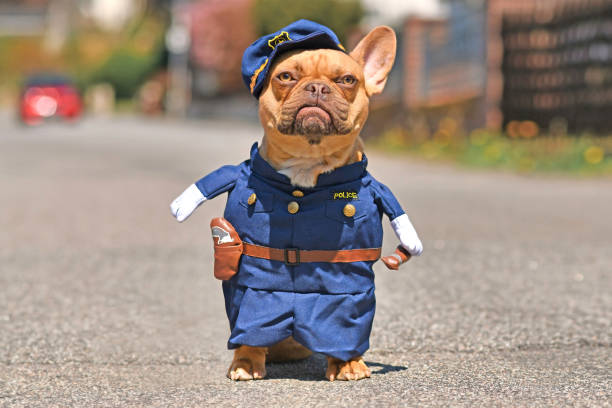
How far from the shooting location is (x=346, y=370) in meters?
2.96

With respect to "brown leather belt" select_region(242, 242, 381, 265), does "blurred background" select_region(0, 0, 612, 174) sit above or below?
above

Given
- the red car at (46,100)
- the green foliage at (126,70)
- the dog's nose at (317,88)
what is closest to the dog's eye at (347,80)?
the dog's nose at (317,88)

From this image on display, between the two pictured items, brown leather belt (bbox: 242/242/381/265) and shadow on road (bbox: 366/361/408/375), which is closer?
brown leather belt (bbox: 242/242/381/265)

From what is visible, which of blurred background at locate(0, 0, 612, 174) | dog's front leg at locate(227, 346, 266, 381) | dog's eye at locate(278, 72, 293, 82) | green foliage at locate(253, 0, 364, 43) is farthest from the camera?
green foliage at locate(253, 0, 364, 43)

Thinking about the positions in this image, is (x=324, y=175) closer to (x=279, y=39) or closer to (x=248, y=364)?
(x=279, y=39)

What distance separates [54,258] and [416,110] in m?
10.9

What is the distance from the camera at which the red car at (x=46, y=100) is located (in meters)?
22.5

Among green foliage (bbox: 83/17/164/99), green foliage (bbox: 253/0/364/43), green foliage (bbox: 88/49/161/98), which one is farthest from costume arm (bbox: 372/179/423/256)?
green foliage (bbox: 88/49/161/98)

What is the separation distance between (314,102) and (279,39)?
13.7 inches

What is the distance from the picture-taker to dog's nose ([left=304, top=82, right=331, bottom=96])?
276cm

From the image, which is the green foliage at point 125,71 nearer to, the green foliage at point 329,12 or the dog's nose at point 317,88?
the green foliage at point 329,12

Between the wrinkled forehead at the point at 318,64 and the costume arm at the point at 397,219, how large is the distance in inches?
16.3

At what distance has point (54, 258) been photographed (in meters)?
5.59

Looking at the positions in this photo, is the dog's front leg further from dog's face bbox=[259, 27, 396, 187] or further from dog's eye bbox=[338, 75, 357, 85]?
dog's eye bbox=[338, 75, 357, 85]
